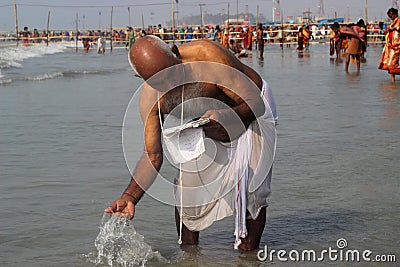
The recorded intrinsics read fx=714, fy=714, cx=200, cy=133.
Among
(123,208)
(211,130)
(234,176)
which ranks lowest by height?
(123,208)

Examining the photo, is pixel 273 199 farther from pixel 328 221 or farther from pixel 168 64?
pixel 168 64

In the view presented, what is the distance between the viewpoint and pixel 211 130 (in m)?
3.83

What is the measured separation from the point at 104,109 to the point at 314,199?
259 inches

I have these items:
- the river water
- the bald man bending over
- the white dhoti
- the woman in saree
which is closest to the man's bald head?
the bald man bending over

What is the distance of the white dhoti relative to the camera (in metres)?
4.00

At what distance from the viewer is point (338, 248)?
14.0ft

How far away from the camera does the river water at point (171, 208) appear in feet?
14.1

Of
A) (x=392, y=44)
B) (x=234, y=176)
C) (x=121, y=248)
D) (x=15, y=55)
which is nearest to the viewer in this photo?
(x=234, y=176)

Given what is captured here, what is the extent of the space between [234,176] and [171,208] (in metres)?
1.32

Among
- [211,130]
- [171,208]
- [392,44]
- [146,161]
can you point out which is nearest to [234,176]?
[211,130]

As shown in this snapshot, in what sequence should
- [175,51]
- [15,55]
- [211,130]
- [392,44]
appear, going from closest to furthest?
[175,51] < [211,130] < [392,44] < [15,55]

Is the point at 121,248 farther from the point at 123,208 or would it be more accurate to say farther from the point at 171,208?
the point at 171,208

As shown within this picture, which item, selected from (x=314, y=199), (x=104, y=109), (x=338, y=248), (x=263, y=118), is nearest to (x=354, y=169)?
(x=314, y=199)
